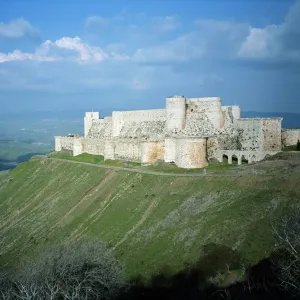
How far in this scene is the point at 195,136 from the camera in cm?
4619

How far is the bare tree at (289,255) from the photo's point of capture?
64.2 ft

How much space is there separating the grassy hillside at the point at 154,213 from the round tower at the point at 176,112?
8594 mm

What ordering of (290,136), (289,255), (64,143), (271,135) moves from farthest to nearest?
(64,143) → (290,136) → (271,135) → (289,255)

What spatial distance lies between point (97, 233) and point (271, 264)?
56.6 ft

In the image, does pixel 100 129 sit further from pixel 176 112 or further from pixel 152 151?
pixel 152 151

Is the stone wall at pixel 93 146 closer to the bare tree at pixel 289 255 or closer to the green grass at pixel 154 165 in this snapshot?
the green grass at pixel 154 165

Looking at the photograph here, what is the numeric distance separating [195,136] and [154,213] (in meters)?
13.0

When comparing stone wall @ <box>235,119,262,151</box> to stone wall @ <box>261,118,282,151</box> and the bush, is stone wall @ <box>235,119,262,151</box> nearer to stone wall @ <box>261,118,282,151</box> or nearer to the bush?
stone wall @ <box>261,118,282,151</box>

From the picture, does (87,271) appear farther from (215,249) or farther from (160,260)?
(215,249)

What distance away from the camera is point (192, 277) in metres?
25.5

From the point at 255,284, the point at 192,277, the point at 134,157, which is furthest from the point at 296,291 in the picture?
the point at 134,157

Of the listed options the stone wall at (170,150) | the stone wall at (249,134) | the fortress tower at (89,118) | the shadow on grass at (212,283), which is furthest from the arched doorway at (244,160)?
the fortress tower at (89,118)

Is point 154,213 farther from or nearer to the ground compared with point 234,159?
nearer to the ground

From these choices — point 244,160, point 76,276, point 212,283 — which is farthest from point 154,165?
point 212,283
